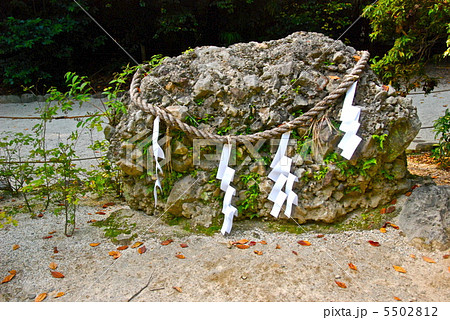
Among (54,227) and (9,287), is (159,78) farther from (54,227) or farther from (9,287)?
(9,287)

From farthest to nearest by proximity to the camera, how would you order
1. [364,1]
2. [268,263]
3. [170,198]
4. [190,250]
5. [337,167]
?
[364,1], [170,198], [337,167], [190,250], [268,263]

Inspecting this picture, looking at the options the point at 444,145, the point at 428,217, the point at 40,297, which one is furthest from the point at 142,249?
the point at 444,145

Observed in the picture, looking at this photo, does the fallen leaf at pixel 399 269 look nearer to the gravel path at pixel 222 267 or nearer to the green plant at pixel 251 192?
the gravel path at pixel 222 267

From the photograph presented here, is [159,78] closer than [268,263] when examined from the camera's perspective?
No

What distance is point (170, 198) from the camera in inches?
95.0

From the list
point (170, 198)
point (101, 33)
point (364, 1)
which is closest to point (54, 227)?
point (170, 198)

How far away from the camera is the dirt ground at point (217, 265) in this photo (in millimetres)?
1756

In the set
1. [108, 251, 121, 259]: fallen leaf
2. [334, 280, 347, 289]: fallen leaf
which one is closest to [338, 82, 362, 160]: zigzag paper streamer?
[334, 280, 347, 289]: fallen leaf

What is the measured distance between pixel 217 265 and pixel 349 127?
114 centimetres

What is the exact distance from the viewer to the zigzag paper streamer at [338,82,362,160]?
Result: 2.20 m

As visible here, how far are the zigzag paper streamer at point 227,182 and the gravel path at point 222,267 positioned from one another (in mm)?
80

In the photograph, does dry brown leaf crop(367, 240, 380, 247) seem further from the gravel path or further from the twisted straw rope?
the twisted straw rope

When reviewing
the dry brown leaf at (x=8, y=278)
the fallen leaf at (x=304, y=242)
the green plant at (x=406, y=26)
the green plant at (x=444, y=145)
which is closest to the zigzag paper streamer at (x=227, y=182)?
the fallen leaf at (x=304, y=242)

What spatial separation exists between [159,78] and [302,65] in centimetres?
96
